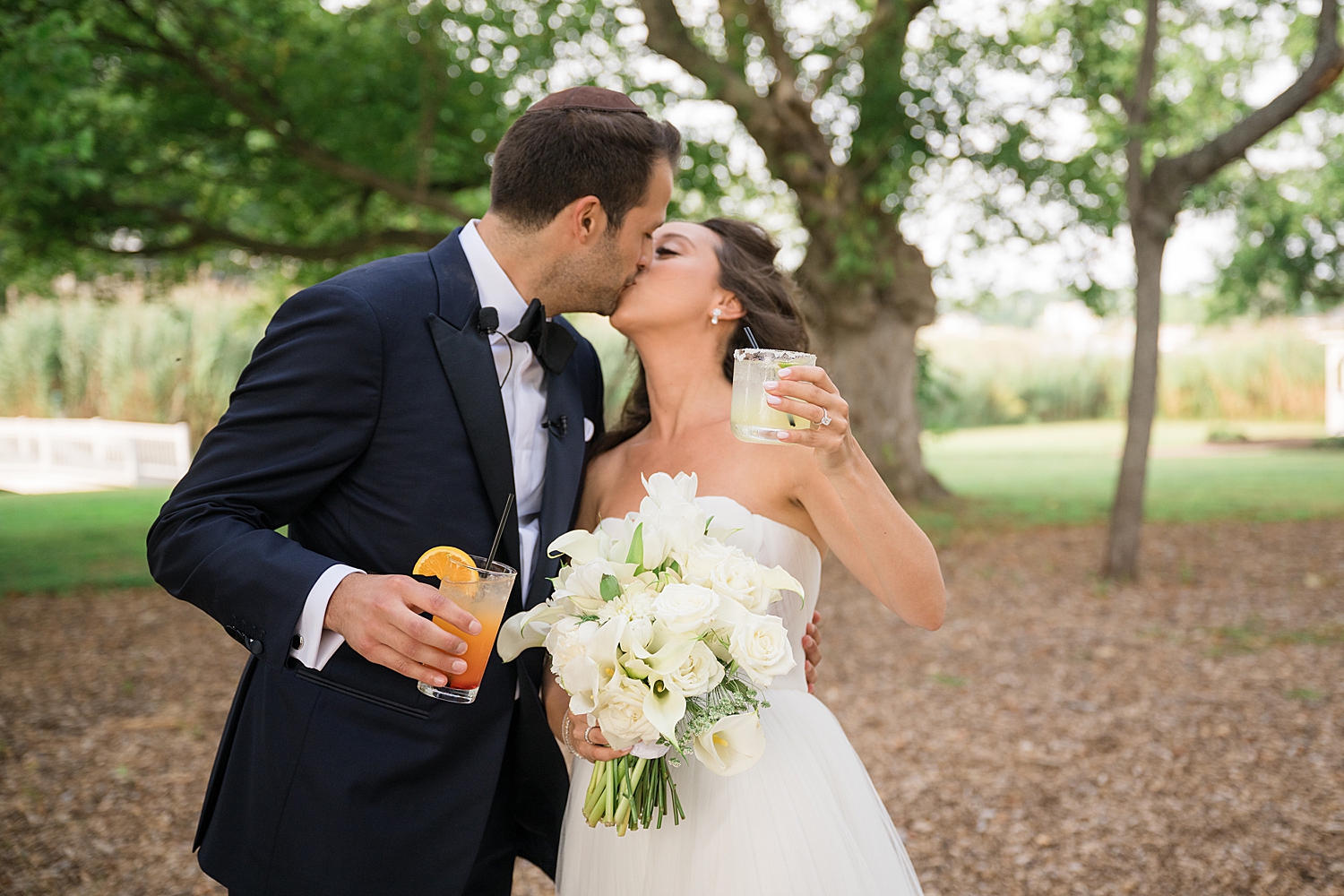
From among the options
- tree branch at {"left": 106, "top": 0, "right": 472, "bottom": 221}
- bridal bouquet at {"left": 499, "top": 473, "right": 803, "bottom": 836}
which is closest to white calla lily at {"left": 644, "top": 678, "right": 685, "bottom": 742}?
bridal bouquet at {"left": 499, "top": 473, "right": 803, "bottom": 836}

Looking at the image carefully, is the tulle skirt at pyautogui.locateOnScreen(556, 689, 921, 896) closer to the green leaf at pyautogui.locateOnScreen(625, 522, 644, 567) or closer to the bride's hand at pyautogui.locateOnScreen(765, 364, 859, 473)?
the green leaf at pyautogui.locateOnScreen(625, 522, 644, 567)

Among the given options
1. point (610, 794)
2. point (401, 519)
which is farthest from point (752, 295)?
point (610, 794)

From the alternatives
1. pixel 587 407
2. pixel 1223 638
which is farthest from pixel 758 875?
pixel 1223 638

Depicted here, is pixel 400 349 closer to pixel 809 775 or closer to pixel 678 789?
pixel 678 789

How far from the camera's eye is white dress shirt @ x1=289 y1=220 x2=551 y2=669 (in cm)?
239

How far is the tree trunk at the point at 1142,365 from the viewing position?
8680mm

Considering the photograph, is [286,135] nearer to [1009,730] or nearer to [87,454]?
[87,454]

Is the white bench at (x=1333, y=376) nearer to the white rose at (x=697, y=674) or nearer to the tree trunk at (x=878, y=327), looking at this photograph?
the tree trunk at (x=878, y=327)

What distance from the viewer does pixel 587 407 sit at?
3041 millimetres

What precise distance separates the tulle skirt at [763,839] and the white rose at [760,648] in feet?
1.77

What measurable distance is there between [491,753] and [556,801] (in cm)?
34

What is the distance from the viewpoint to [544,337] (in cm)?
246

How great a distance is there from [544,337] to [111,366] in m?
13.8

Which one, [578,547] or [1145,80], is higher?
[1145,80]
